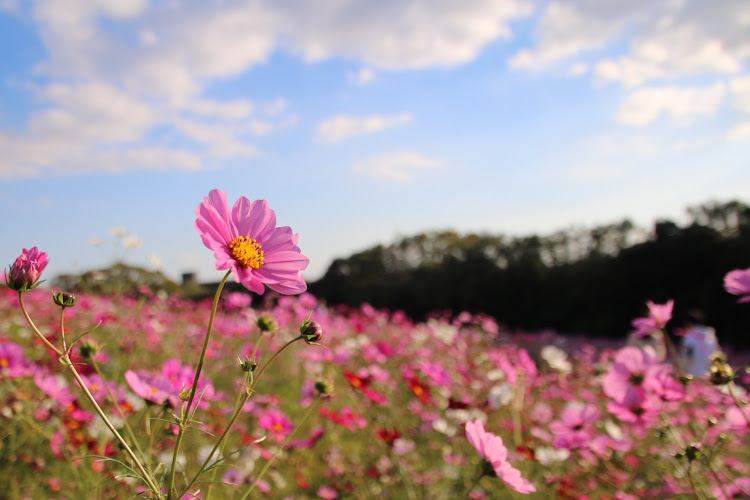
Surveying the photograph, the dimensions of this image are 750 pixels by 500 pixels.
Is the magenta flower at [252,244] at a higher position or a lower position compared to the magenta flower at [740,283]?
higher

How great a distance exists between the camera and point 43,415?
1.47m

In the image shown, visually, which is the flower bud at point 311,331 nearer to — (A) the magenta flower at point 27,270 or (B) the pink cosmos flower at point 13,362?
(A) the magenta flower at point 27,270

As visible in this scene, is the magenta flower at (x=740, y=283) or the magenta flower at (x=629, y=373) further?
the magenta flower at (x=629, y=373)

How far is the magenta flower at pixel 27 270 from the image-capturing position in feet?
1.86

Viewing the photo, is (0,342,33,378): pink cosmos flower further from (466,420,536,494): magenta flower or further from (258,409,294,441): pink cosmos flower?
(466,420,536,494): magenta flower

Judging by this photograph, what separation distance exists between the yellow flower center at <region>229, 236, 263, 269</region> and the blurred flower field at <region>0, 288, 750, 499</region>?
0.11 meters

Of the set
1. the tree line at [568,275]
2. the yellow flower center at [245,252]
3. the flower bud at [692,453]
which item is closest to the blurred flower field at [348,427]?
the flower bud at [692,453]

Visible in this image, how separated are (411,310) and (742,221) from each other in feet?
25.4

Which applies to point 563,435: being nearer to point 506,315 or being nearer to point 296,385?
point 296,385

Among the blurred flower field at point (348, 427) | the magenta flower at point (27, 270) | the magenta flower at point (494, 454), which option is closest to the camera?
the magenta flower at point (27, 270)

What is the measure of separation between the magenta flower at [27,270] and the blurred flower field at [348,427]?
5.9 inches

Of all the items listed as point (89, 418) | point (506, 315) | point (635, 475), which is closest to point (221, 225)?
point (89, 418)

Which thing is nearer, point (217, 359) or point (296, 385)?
point (217, 359)

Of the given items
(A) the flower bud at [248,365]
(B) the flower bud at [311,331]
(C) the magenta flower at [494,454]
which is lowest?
(C) the magenta flower at [494,454]
